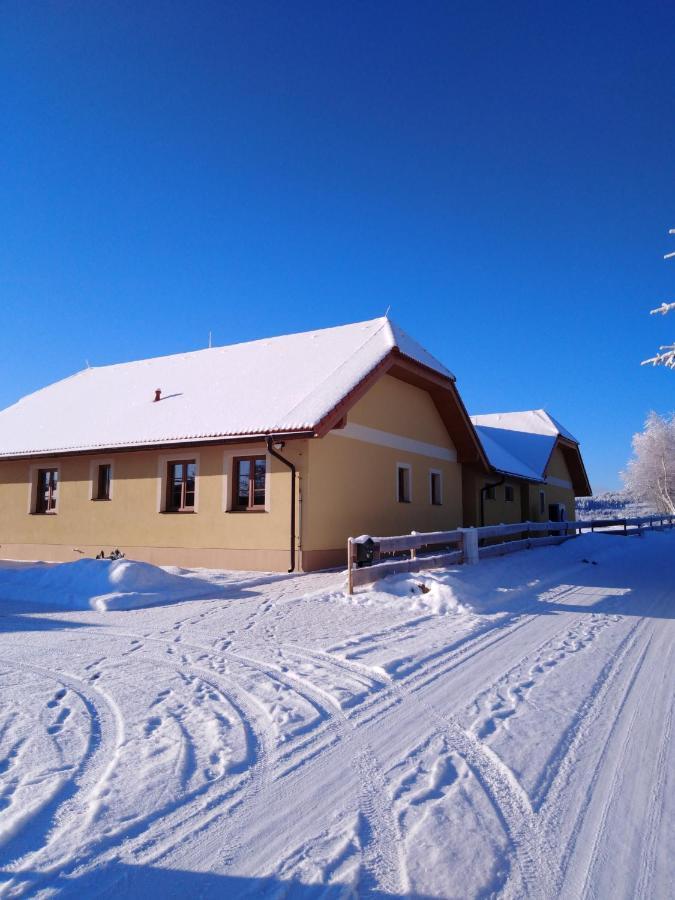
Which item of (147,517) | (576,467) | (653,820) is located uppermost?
(576,467)

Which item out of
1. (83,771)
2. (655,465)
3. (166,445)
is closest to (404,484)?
(166,445)

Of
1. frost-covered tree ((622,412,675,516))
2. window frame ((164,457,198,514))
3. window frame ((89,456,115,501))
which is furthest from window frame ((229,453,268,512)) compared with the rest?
frost-covered tree ((622,412,675,516))

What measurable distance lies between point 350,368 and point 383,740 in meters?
Result: 11.8

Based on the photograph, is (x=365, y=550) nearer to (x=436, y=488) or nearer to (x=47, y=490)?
(x=436, y=488)

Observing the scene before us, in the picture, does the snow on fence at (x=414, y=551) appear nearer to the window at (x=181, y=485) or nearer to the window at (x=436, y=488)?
the window at (x=436, y=488)

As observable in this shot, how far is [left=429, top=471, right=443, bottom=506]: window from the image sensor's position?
20013 mm

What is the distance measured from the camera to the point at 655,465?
5153 centimetres

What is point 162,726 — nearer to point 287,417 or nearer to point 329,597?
point 329,597

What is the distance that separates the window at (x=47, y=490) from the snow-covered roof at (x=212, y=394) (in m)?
0.93

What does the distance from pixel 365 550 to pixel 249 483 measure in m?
4.51

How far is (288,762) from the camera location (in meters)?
3.74

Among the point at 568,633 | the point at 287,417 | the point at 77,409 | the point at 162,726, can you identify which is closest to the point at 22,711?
the point at 162,726

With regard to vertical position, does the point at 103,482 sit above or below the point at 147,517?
above

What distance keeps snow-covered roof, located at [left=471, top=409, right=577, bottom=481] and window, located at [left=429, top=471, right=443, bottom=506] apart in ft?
16.9
